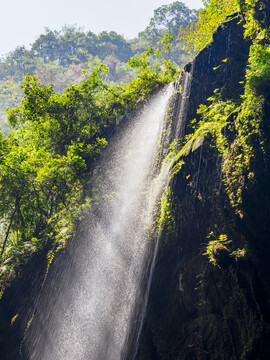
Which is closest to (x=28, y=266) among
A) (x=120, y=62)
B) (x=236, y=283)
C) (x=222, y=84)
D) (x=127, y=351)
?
(x=127, y=351)

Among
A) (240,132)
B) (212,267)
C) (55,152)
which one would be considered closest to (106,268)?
(212,267)

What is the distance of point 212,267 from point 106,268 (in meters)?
4.64

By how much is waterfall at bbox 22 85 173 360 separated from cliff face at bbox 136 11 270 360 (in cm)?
121

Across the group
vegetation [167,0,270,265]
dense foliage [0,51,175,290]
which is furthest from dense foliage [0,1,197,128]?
vegetation [167,0,270,265]

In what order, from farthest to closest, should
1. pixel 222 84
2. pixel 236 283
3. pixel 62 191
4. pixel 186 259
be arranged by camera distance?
pixel 62 191 < pixel 222 84 < pixel 186 259 < pixel 236 283

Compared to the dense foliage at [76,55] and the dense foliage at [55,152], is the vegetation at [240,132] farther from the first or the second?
the dense foliage at [76,55]

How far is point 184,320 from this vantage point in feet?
24.1

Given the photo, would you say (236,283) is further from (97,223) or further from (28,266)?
(28,266)

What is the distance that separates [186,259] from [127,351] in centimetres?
329

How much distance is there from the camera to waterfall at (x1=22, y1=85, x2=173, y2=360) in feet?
30.4

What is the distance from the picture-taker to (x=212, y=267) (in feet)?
24.0

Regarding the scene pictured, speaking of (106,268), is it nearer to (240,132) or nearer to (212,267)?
(212,267)

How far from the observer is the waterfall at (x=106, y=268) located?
926 centimetres

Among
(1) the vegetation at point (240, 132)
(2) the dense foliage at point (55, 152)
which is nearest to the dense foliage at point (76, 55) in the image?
(2) the dense foliage at point (55, 152)
